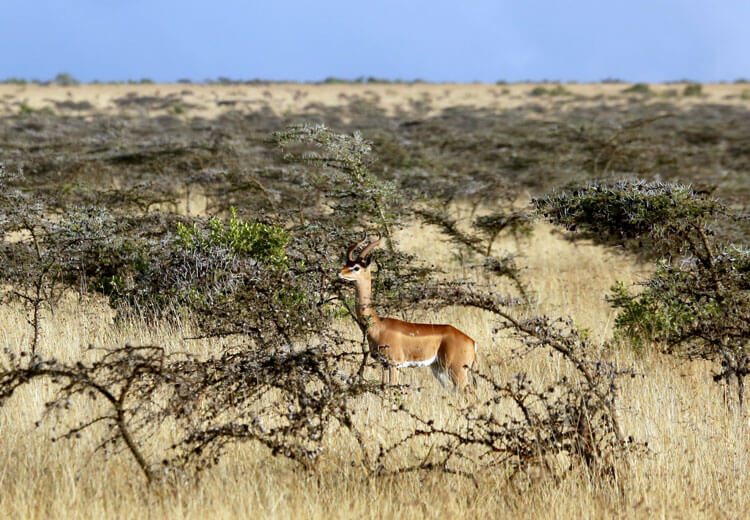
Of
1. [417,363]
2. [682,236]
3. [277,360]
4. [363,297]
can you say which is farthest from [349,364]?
[682,236]

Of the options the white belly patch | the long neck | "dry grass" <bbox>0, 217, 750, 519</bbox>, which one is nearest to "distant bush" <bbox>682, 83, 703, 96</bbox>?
"dry grass" <bbox>0, 217, 750, 519</bbox>

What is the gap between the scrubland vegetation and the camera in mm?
4465

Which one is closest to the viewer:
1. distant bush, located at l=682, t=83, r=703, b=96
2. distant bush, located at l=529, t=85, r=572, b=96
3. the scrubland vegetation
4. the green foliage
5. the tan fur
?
the scrubland vegetation

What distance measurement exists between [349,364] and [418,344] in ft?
3.92

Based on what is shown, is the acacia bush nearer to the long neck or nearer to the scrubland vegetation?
the scrubland vegetation

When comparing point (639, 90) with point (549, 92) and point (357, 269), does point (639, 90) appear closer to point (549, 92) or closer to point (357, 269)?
point (549, 92)

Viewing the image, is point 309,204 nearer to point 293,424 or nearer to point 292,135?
point 292,135

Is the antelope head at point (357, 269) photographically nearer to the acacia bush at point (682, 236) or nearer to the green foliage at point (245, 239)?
the acacia bush at point (682, 236)

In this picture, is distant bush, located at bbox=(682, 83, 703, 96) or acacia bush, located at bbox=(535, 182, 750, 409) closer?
acacia bush, located at bbox=(535, 182, 750, 409)

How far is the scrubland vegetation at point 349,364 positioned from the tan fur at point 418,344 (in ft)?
0.59

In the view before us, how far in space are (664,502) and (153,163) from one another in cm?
1705

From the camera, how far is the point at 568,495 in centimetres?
460

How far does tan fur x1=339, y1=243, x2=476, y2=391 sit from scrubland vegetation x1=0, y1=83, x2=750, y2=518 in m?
0.18

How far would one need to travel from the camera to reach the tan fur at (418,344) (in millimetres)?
6471
